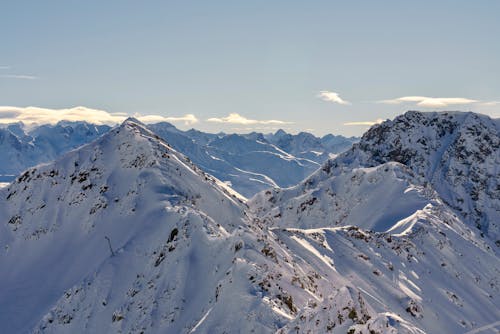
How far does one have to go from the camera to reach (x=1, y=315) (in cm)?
4753

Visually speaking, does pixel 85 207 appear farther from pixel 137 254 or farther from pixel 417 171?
pixel 417 171

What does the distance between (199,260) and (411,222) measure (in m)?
47.2

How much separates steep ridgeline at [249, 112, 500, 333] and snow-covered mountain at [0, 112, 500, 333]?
305 millimetres

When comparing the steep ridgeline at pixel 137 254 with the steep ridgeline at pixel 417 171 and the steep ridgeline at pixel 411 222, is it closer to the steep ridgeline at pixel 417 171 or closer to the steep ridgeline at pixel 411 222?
the steep ridgeline at pixel 411 222

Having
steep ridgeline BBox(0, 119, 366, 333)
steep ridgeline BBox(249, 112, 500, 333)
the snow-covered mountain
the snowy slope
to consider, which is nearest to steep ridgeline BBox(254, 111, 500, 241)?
steep ridgeline BBox(249, 112, 500, 333)

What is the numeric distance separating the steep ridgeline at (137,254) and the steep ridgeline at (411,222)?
7.19m

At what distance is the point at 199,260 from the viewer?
42.0m

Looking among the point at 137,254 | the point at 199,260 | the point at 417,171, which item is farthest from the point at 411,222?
the point at 417,171

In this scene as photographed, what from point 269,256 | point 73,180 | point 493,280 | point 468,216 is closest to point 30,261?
point 73,180

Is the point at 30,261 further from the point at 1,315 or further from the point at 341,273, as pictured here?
the point at 341,273

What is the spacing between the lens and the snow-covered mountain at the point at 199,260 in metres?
33.6

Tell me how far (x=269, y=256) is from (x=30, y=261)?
1200 inches

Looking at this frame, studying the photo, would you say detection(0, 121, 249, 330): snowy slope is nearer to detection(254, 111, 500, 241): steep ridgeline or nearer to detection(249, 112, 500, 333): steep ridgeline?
detection(249, 112, 500, 333): steep ridgeline

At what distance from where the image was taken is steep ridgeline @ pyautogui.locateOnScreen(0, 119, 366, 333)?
35188 mm
